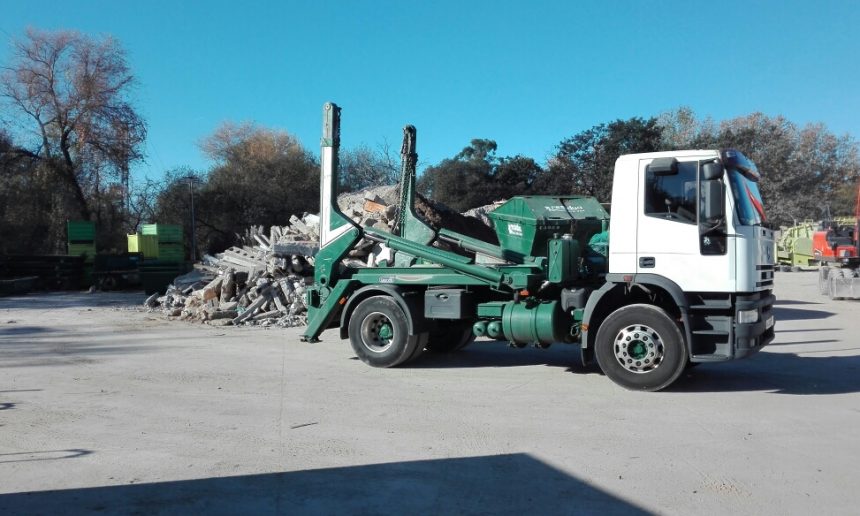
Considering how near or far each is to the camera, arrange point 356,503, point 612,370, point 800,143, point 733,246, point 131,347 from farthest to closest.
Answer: point 800,143 < point 131,347 < point 612,370 < point 733,246 < point 356,503

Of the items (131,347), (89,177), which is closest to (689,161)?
(131,347)

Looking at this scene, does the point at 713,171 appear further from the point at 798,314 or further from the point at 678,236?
the point at 798,314

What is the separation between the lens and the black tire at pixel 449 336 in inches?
438

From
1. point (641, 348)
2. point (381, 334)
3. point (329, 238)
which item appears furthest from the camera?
point (329, 238)

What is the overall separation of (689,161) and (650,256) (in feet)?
3.98

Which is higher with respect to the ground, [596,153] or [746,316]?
[596,153]

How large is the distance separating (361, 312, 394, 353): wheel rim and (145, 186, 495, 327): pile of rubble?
5.57 metres

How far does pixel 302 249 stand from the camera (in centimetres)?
1745

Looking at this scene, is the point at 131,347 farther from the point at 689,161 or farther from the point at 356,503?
the point at 689,161

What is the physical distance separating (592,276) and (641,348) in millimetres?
1619

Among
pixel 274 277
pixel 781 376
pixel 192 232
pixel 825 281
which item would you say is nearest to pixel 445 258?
pixel 781 376

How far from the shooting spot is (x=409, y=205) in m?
11.9

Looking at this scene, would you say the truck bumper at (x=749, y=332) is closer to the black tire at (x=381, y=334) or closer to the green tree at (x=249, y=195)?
the black tire at (x=381, y=334)

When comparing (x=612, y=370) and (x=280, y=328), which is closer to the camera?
(x=612, y=370)
